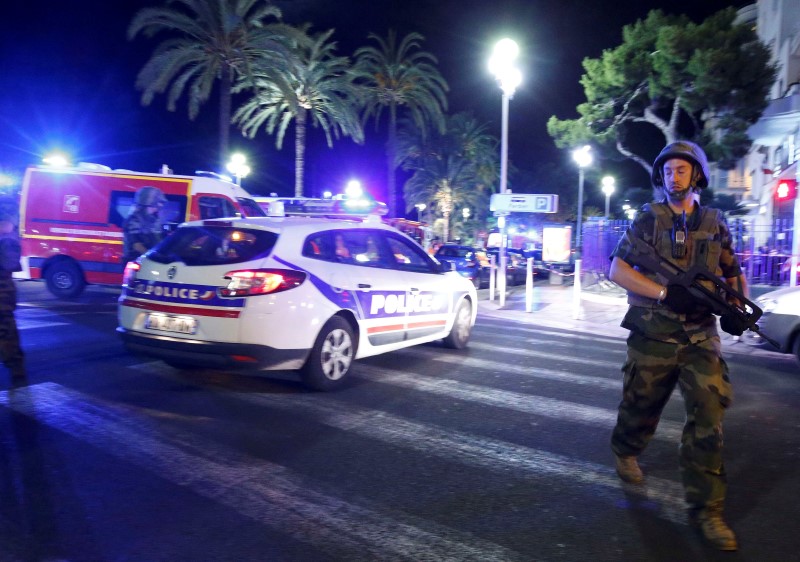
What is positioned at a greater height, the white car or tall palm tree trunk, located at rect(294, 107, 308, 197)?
tall palm tree trunk, located at rect(294, 107, 308, 197)

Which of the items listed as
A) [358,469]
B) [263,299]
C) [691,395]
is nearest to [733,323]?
[691,395]

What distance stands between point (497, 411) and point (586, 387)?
150cm

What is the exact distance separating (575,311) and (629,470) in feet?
32.6

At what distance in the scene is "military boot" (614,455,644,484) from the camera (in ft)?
14.5

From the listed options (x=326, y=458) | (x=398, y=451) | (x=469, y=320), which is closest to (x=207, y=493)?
(x=326, y=458)

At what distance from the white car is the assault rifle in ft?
16.3

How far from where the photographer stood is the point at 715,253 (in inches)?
153

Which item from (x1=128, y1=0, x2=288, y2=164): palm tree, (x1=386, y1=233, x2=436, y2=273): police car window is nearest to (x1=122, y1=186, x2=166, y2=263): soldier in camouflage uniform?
(x1=386, y1=233, x2=436, y2=273): police car window

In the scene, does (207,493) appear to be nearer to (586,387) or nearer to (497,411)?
(497,411)

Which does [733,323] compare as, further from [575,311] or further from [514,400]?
[575,311]

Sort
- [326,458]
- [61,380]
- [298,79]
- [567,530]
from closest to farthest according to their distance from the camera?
[567,530] < [326,458] < [61,380] < [298,79]

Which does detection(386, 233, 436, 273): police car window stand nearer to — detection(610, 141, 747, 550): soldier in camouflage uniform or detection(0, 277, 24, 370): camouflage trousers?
detection(0, 277, 24, 370): camouflage trousers

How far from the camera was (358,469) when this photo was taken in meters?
4.68

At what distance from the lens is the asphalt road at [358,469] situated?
363 centimetres
